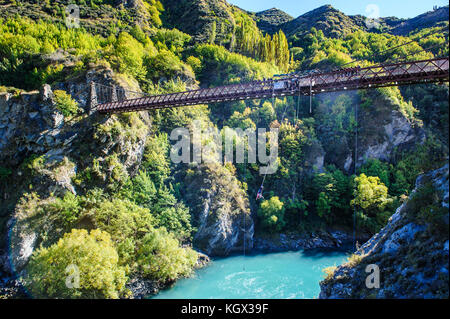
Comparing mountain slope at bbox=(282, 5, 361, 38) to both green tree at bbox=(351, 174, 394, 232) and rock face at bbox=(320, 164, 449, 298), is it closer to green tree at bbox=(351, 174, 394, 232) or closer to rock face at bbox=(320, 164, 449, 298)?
green tree at bbox=(351, 174, 394, 232)

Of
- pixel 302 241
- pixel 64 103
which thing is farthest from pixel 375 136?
pixel 64 103

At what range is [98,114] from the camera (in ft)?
69.1

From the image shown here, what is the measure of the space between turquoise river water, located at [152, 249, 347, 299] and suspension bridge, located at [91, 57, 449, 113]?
42.4ft

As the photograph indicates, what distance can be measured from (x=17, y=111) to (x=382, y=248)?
26.5 meters

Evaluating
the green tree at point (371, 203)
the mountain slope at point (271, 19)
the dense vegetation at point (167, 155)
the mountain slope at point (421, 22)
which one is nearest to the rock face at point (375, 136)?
the dense vegetation at point (167, 155)

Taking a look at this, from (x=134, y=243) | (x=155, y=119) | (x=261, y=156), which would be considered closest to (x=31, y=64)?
(x=155, y=119)

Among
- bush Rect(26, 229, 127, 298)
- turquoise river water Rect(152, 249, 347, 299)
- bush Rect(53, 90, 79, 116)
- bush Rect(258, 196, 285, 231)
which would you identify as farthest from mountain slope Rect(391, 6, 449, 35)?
bush Rect(26, 229, 127, 298)

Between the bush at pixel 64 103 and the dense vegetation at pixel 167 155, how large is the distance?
0.26ft

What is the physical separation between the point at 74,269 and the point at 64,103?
1312 centimetres

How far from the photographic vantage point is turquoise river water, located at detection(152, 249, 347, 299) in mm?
16438

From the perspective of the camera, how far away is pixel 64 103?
19828mm
